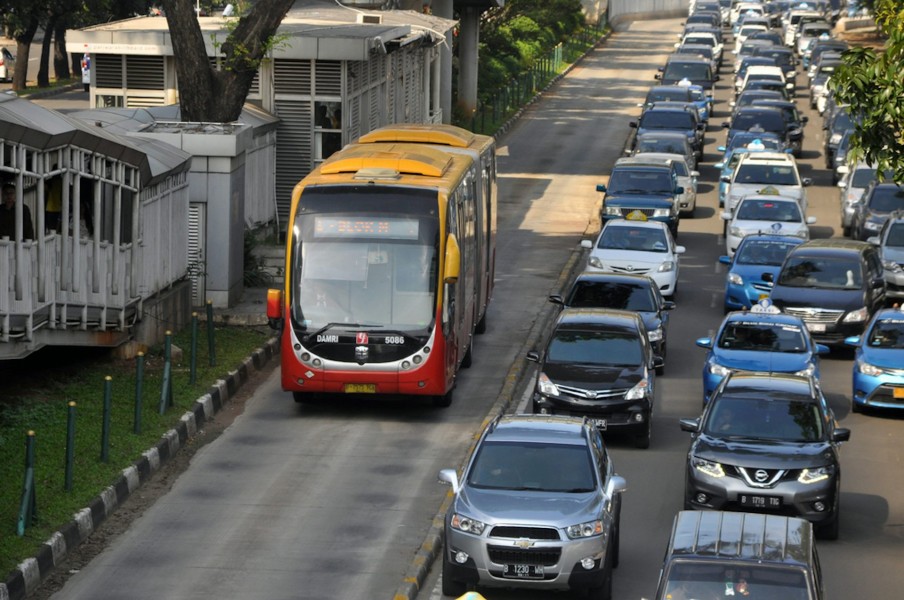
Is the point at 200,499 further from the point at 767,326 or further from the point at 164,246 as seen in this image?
the point at 767,326

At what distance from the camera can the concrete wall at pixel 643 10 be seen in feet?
359

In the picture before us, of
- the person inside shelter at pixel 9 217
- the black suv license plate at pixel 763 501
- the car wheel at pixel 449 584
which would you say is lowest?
the car wheel at pixel 449 584

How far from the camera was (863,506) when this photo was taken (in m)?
19.5

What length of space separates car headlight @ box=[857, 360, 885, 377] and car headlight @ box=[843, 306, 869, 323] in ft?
13.2

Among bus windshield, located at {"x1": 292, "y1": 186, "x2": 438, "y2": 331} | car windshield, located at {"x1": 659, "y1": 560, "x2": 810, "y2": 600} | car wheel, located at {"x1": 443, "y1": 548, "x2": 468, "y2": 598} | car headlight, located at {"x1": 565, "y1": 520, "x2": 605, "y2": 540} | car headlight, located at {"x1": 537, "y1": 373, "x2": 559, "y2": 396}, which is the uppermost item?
bus windshield, located at {"x1": 292, "y1": 186, "x2": 438, "y2": 331}

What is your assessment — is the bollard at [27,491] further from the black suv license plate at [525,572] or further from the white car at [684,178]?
the white car at [684,178]

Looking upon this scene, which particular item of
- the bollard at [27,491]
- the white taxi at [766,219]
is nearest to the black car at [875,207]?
the white taxi at [766,219]

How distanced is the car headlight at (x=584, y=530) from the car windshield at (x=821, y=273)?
14.5 m

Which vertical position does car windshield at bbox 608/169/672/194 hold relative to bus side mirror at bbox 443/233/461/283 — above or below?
below

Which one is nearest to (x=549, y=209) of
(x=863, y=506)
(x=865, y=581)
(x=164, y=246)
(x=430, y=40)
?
(x=430, y=40)

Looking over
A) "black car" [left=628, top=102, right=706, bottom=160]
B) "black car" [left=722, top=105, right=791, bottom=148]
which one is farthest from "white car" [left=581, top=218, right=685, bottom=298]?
"black car" [left=722, top=105, right=791, bottom=148]

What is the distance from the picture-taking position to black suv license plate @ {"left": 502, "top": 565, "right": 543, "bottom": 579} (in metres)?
15.3

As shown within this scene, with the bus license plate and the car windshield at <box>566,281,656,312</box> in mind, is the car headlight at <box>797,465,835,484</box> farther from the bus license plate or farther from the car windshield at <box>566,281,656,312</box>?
the car windshield at <box>566,281,656,312</box>

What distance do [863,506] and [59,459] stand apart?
9.33 metres
